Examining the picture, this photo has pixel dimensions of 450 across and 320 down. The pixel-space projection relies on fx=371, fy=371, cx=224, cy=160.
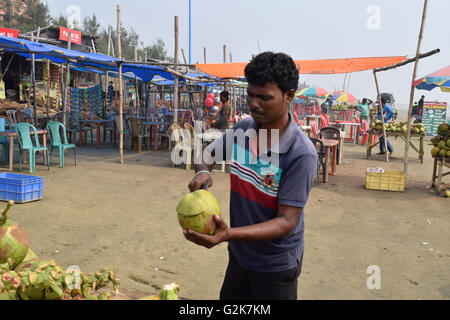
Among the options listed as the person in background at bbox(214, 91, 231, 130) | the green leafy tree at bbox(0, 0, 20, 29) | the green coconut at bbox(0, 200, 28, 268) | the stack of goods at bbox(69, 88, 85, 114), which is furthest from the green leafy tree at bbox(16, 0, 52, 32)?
the green coconut at bbox(0, 200, 28, 268)

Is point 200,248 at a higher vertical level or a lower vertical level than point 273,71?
lower

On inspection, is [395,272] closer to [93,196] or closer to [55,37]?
[93,196]

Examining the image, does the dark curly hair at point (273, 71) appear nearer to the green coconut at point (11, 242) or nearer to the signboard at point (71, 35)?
the green coconut at point (11, 242)

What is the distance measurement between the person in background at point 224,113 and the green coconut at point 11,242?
7.93 m

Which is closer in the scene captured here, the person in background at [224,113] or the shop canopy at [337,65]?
the shop canopy at [337,65]

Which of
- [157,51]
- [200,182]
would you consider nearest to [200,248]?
[200,182]

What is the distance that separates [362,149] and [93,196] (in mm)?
10662

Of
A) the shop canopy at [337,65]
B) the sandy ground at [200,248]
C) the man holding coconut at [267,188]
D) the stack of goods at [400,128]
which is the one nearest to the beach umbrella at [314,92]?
the stack of goods at [400,128]

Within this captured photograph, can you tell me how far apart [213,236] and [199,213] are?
12 centimetres

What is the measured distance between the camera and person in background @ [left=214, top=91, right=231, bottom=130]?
938cm

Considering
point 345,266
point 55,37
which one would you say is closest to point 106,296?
point 345,266

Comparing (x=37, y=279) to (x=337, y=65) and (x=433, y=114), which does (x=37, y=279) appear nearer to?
(x=337, y=65)

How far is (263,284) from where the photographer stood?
5.52 feet

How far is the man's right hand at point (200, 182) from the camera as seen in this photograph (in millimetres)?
1804
